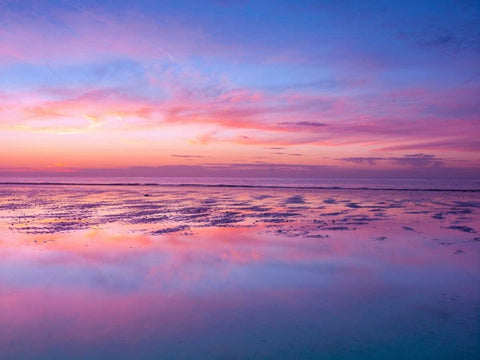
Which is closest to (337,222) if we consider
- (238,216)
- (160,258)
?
(238,216)

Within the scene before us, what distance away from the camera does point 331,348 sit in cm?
714

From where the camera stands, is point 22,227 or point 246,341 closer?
point 246,341

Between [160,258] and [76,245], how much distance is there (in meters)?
4.31

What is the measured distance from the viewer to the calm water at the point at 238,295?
721cm

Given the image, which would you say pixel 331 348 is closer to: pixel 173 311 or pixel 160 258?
pixel 173 311

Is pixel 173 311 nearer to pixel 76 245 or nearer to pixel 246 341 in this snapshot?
pixel 246 341

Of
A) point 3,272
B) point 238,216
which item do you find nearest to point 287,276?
point 3,272

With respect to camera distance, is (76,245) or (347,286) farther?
(76,245)

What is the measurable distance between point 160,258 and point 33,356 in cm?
699

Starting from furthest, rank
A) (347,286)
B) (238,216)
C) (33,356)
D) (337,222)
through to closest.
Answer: (238,216) < (337,222) < (347,286) < (33,356)

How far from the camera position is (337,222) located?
23359 millimetres

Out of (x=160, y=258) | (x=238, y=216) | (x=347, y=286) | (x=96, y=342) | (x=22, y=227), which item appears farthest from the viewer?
(x=238, y=216)

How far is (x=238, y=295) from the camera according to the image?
9969mm

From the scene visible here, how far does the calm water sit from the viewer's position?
23.6ft
